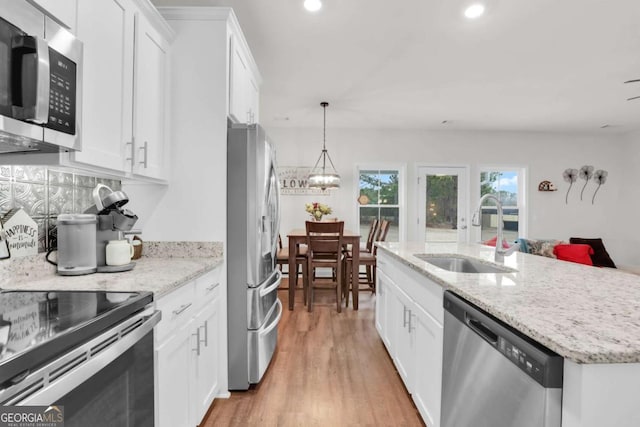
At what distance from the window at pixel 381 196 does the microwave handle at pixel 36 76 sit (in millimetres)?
5234

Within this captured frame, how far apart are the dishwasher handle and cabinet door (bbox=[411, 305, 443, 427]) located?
0.95 feet

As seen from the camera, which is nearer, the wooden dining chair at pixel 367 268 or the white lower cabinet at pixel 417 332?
the white lower cabinet at pixel 417 332

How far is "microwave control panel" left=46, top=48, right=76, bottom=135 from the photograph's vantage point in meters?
1.12

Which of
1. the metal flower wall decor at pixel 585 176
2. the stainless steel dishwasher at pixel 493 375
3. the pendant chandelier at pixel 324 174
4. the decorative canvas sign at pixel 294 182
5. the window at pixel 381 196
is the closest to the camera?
the stainless steel dishwasher at pixel 493 375

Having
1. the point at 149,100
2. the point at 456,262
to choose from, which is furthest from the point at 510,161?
the point at 149,100

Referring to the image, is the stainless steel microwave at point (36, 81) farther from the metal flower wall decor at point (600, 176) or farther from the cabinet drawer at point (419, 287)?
the metal flower wall decor at point (600, 176)

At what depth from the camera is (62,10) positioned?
1.22 meters

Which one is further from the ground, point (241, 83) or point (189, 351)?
point (241, 83)

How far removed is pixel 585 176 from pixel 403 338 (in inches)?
239

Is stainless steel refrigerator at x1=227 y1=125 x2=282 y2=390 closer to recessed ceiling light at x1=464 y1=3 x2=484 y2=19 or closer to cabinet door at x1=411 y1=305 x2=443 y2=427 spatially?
cabinet door at x1=411 y1=305 x2=443 y2=427

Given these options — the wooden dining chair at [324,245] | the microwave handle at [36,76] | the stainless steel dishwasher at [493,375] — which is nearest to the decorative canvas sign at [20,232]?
the microwave handle at [36,76]

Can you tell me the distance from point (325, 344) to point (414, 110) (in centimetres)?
345

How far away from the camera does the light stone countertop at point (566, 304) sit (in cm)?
77

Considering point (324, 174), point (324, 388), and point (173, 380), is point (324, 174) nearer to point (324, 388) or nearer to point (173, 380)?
point (324, 388)
